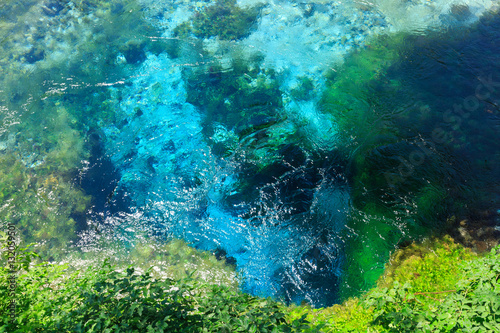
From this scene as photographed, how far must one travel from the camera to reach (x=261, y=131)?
6316 millimetres

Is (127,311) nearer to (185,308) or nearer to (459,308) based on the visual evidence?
(185,308)

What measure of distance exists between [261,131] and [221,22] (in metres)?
3.46

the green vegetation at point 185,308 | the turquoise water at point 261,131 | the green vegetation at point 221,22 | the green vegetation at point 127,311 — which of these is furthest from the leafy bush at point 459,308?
the green vegetation at point 221,22

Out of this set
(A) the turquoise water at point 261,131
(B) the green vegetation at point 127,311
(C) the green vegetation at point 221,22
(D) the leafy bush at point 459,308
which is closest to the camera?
(B) the green vegetation at point 127,311

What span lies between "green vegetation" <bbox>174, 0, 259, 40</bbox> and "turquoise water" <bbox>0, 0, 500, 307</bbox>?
49mm

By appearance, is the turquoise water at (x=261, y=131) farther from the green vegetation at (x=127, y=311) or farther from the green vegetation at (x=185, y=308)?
the green vegetation at (x=127, y=311)

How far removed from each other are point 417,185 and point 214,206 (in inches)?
137

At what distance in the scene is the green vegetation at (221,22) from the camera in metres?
7.86

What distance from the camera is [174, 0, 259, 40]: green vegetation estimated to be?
7.86 meters

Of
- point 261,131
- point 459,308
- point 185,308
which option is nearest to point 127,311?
point 185,308

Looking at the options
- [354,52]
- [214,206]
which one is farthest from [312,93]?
[214,206]

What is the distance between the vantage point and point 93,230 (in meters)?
5.67

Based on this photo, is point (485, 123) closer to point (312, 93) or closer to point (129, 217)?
point (312, 93)

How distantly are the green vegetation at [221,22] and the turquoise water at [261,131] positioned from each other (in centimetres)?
5
